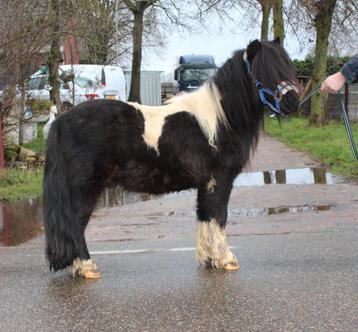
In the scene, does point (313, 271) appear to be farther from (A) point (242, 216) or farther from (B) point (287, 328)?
(A) point (242, 216)

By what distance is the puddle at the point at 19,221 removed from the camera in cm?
711

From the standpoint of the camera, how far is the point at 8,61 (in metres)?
11.2

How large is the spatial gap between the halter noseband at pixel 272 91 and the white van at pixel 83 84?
30.7ft

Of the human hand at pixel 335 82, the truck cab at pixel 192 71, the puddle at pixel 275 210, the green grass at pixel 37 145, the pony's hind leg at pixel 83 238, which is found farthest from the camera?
the truck cab at pixel 192 71

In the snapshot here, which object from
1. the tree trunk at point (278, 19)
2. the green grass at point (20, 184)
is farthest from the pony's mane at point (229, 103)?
the tree trunk at point (278, 19)

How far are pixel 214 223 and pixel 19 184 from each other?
6.35 m

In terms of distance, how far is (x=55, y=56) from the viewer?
14.0 metres

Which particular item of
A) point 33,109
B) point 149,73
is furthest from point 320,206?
point 149,73

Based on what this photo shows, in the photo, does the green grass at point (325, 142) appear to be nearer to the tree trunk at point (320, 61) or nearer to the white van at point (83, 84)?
the tree trunk at point (320, 61)

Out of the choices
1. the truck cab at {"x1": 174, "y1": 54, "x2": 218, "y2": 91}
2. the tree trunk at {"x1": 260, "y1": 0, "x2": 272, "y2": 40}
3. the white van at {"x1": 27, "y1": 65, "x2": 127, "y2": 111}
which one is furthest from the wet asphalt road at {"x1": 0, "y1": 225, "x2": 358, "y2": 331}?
the truck cab at {"x1": 174, "y1": 54, "x2": 218, "y2": 91}

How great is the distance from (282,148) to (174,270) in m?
11.6

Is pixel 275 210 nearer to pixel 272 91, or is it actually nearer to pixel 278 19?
pixel 272 91

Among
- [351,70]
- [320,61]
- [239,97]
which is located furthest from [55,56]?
[351,70]

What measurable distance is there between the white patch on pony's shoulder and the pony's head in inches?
14.6
